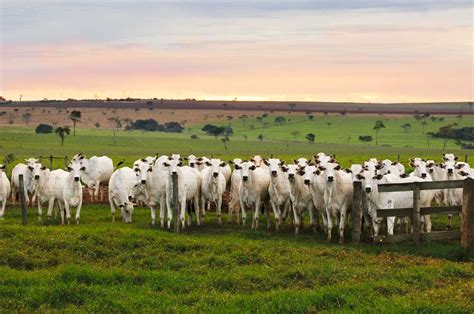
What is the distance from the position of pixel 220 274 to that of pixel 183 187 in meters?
8.63

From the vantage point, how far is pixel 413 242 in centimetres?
1916

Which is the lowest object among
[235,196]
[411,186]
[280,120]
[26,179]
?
[235,196]

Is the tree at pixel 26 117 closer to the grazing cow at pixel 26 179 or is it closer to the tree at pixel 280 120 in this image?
the tree at pixel 280 120

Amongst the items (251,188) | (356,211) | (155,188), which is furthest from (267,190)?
(356,211)

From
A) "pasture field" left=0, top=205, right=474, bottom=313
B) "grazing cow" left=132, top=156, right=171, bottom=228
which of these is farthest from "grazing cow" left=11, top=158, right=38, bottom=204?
"pasture field" left=0, top=205, right=474, bottom=313

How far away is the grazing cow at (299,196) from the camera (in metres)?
22.8

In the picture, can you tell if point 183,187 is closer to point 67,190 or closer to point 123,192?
point 123,192

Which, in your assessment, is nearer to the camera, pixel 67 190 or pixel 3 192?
pixel 67 190

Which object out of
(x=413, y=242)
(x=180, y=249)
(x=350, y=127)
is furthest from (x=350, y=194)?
(x=350, y=127)

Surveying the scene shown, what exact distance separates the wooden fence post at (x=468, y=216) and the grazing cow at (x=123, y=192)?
1255 centimetres

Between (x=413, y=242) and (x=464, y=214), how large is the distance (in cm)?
170

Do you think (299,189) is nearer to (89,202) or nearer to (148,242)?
(148,242)

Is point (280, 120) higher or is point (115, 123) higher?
point (280, 120)

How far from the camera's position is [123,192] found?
2597cm
